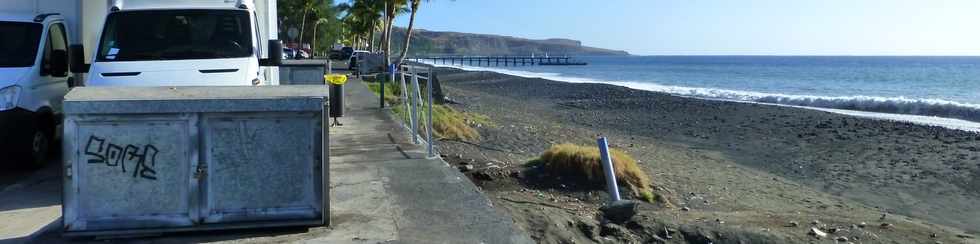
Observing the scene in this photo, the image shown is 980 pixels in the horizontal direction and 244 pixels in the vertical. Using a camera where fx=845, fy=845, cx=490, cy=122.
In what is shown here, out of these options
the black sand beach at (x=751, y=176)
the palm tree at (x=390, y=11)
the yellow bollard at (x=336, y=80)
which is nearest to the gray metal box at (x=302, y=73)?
the yellow bollard at (x=336, y=80)

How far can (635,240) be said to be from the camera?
24.4 ft

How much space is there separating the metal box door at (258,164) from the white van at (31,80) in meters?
4.33

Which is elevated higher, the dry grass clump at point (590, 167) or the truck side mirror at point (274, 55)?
the truck side mirror at point (274, 55)

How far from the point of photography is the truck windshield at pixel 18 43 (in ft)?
31.8

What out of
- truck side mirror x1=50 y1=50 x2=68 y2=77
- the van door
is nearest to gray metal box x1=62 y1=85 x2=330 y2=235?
the van door

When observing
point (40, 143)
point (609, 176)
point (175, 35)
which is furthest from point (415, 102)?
point (40, 143)

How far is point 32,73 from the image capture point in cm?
959

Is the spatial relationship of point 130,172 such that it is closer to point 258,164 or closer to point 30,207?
point 258,164

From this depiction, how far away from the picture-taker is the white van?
30.0 feet

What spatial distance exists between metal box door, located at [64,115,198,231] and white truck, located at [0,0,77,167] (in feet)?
12.7

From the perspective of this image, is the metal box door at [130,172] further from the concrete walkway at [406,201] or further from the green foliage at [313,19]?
the green foliage at [313,19]

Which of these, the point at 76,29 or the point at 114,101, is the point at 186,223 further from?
the point at 76,29

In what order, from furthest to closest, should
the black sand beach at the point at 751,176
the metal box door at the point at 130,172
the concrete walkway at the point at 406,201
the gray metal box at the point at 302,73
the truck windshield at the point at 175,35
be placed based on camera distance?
the gray metal box at the point at 302,73 < the truck windshield at the point at 175,35 < the black sand beach at the point at 751,176 < the concrete walkway at the point at 406,201 < the metal box door at the point at 130,172

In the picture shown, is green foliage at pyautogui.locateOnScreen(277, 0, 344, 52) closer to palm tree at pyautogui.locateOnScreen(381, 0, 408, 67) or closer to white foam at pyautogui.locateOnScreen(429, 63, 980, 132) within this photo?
palm tree at pyautogui.locateOnScreen(381, 0, 408, 67)
